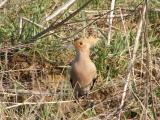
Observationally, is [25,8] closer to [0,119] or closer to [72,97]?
[72,97]

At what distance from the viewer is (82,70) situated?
383 centimetres

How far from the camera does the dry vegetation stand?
3.65 meters

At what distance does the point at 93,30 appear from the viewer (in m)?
4.63

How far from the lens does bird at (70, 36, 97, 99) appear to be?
3.76 m

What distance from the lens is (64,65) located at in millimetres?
4383

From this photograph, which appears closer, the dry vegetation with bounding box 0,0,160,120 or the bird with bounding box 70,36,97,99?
the dry vegetation with bounding box 0,0,160,120

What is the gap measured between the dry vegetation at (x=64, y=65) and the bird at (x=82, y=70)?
8 cm

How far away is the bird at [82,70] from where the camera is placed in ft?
12.3

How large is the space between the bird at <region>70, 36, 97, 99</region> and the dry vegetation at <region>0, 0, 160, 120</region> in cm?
8

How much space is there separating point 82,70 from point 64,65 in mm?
571

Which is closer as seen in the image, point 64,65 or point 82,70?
point 82,70

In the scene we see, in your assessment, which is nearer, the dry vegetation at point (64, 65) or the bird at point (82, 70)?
the dry vegetation at point (64, 65)

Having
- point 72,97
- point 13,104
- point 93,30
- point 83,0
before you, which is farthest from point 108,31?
point 13,104

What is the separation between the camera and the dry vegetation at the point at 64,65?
365 centimetres
